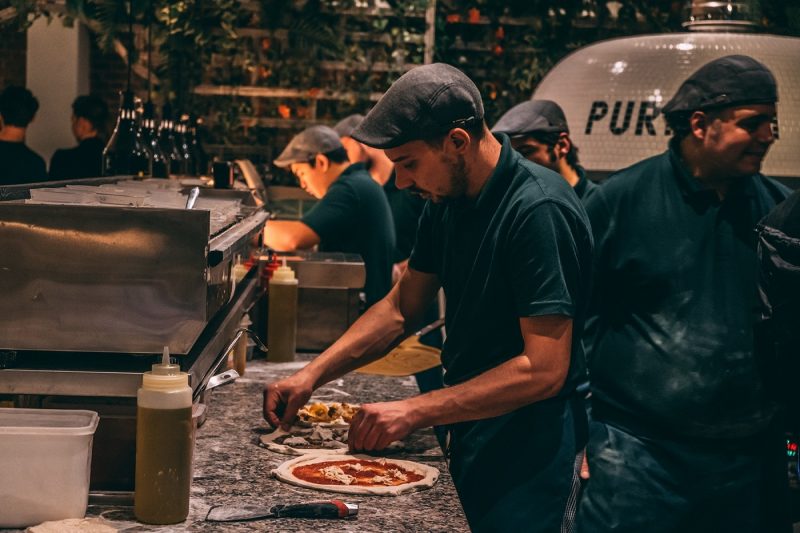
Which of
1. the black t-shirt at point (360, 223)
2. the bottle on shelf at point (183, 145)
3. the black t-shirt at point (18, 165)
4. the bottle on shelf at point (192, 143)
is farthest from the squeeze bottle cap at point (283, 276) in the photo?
the black t-shirt at point (18, 165)

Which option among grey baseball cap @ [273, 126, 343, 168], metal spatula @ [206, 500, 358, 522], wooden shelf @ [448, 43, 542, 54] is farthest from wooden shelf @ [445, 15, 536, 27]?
metal spatula @ [206, 500, 358, 522]

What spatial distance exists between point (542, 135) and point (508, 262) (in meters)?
2.05

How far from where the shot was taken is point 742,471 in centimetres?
273

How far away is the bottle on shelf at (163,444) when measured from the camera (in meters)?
1.62

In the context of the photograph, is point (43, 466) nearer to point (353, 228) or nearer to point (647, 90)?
point (647, 90)

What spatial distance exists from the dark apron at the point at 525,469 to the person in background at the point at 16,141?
138 inches

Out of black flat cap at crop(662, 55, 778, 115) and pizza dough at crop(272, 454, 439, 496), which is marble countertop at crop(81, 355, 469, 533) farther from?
black flat cap at crop(662, 55, 778, 115)

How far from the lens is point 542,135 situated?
410 centimetres

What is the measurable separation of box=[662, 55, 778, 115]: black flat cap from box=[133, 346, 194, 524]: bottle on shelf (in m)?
1.60

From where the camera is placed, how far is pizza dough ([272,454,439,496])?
6.42 ft

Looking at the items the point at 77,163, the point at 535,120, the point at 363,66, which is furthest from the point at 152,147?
the point at 363,66

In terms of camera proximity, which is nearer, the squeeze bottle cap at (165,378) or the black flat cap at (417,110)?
the squeeze bottle cap at (165,378)

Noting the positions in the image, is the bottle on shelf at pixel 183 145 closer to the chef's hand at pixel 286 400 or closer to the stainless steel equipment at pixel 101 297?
the chef's hand at pixel 286 400

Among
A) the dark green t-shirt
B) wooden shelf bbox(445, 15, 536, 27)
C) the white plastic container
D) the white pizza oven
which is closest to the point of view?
the white plastic container
